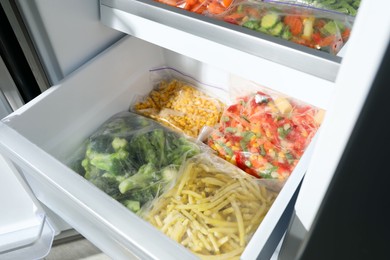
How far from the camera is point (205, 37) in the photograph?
→ 701 millimetres

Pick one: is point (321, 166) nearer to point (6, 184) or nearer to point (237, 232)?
point (237, 232)

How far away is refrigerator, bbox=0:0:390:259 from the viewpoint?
304 millimetres

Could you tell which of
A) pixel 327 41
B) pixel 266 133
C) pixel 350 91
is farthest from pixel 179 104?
pixel 350 91

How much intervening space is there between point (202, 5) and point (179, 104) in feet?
1.22

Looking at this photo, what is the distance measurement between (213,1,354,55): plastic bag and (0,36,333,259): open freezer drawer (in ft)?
0.30

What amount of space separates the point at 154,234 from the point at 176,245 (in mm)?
42

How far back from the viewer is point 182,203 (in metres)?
0.78

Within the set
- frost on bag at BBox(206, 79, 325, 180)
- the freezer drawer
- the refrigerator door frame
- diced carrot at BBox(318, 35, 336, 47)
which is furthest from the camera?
the freezer drawer

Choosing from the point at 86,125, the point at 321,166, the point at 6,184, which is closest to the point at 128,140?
the point at 86,125

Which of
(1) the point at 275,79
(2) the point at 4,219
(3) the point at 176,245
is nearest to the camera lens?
(3) the point at 176,245

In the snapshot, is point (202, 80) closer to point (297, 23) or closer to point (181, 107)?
point (181, 107)

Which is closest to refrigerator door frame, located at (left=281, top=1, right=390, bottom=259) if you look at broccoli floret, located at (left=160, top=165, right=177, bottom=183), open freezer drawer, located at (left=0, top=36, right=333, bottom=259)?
open freezer drawer, located at (left=0, top=36, right=333, bottom=259)

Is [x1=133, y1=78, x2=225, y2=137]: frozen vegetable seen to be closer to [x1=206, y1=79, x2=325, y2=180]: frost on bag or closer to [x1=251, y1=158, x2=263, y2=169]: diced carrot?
[x1=206, y1=79, x2=325, y2=180]: frost on bag

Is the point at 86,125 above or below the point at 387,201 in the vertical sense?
below
